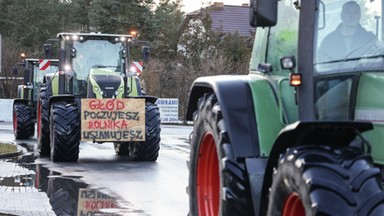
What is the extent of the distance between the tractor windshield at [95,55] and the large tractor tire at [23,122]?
6892mm

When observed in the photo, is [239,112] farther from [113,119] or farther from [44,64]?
[44,64]

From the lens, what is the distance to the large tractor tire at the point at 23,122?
24.7m

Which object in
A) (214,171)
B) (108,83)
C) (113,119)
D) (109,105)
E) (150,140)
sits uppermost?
(108,83)

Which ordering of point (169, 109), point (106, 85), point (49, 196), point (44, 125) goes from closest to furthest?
point (49, 196) < point (106, 85) < point (44, 125) < point (169, 109)

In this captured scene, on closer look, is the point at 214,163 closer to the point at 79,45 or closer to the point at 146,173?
the point at 146,173

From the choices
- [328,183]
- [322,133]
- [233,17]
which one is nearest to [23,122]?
[322,133]

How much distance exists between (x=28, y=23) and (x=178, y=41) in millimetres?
20443

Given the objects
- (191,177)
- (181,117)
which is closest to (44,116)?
(191,177)

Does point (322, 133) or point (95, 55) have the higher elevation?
point (95, 55)

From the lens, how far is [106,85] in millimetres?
17406

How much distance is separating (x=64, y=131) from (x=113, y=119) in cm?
128

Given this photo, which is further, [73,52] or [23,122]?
[23,122]

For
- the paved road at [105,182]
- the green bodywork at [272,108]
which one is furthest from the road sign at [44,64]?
the green bodywork at [272,108]

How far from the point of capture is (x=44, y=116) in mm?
18125
